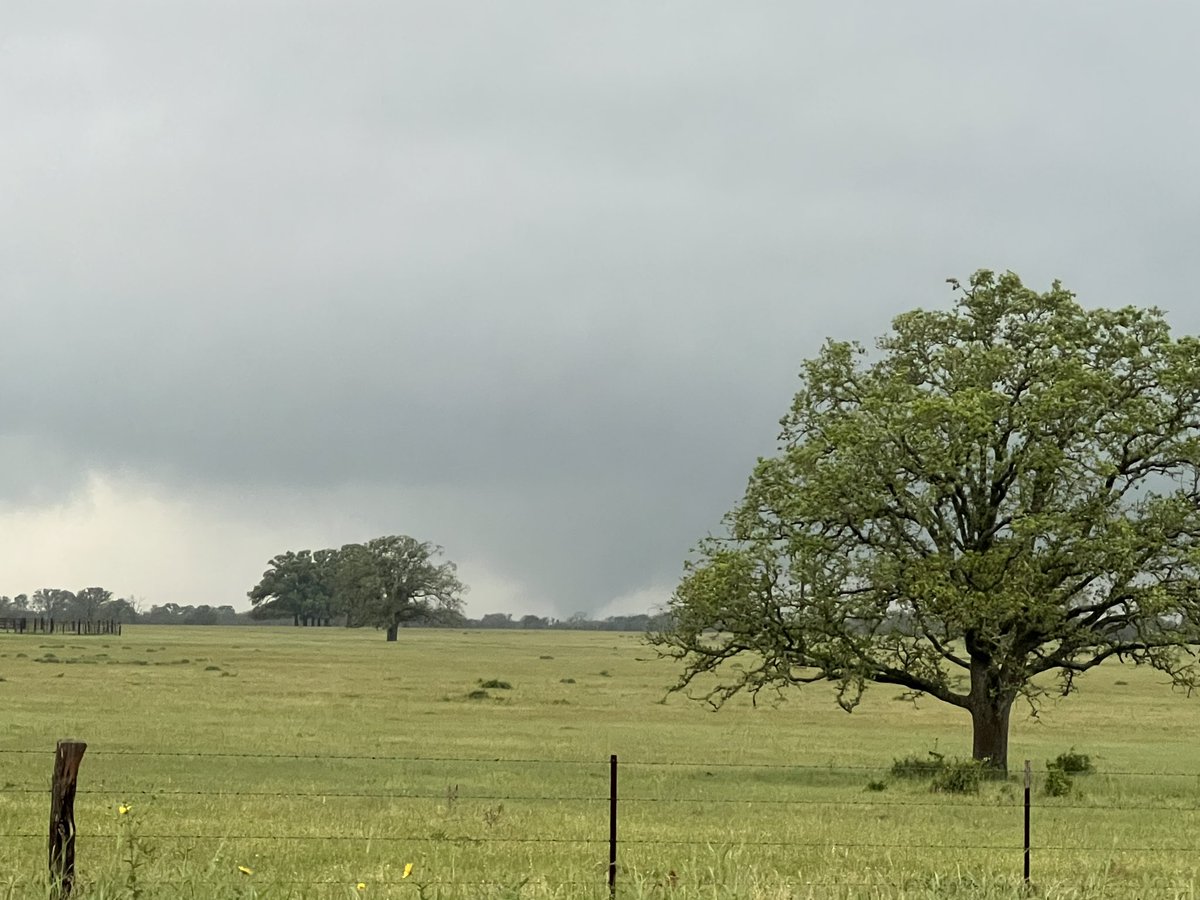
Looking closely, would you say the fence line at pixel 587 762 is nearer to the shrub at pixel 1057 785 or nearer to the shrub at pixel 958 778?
the shrub at pixel 958 778

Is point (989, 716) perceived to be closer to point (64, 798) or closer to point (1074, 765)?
point (1074, 765)

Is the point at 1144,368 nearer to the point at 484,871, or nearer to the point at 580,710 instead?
the point at 484,871

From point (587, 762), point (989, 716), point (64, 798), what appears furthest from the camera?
point (989, 716)

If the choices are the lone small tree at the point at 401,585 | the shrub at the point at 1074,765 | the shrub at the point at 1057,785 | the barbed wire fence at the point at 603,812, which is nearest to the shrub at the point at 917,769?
the barbed wire fence at the point at 603,812

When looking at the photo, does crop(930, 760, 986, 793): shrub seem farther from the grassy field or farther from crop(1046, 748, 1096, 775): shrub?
crop(1046, 748, 1096, 775): shrub

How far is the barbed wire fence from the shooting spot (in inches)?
579

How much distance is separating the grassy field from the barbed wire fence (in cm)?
11

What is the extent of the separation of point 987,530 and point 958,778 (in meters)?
6.42

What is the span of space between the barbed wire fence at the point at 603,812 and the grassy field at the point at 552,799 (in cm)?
11

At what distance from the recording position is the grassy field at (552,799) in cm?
1466

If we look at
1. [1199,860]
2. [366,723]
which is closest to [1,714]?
[366,723]

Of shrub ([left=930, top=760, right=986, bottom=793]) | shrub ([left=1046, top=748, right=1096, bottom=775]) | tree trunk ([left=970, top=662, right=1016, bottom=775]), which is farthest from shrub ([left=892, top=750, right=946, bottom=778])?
shrub ([left=1046, top=748, right=1096, bottom=775])

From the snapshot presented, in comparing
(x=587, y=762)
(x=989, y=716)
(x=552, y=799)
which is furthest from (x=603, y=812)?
(x=989, y=716)

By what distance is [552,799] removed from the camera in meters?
27.8
